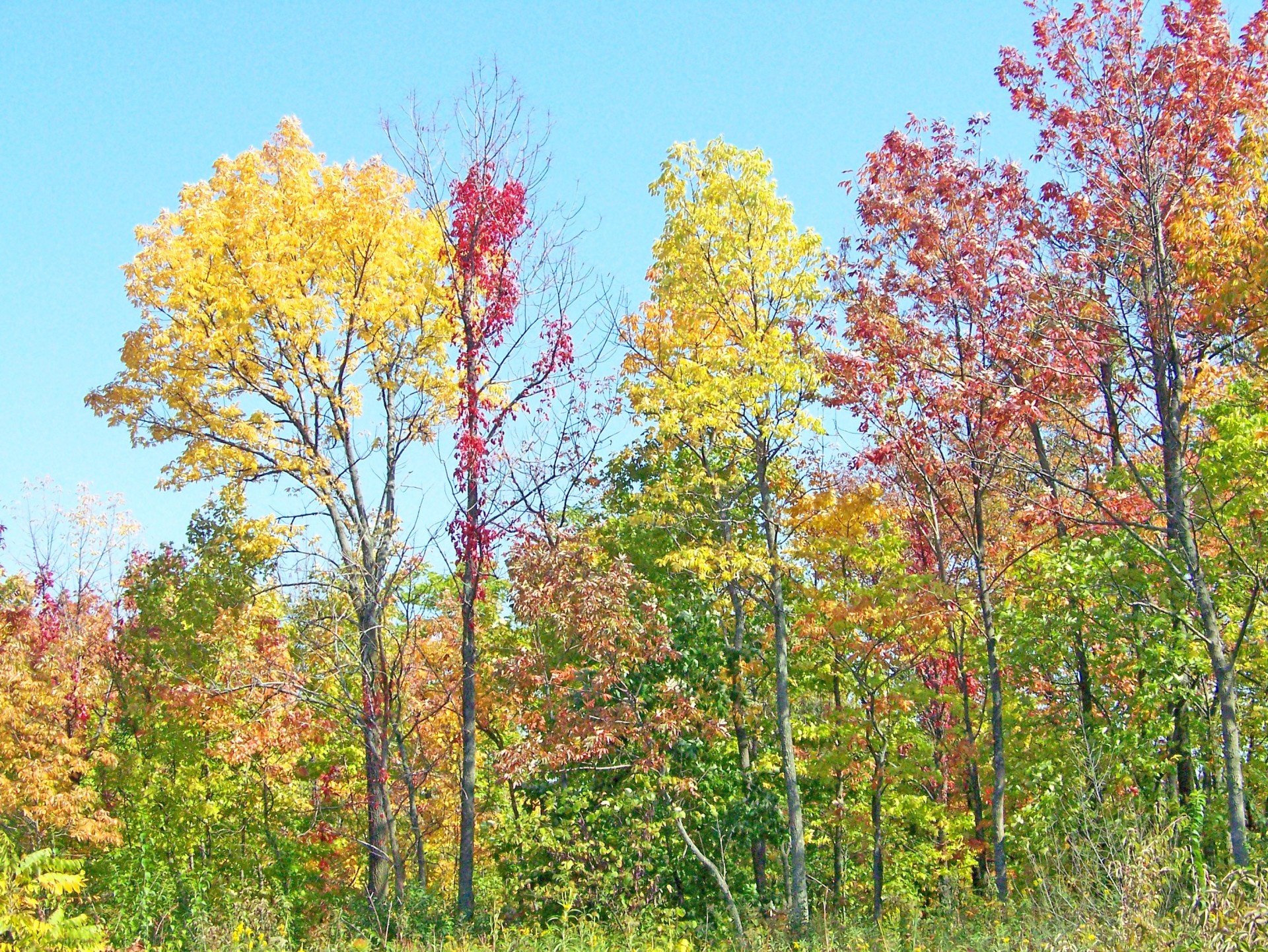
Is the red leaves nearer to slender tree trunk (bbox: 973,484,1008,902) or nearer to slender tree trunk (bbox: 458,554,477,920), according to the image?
slender tree trunk (bbox: 458,554,477,920)

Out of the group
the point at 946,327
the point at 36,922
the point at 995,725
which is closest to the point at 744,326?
the point at 946,327

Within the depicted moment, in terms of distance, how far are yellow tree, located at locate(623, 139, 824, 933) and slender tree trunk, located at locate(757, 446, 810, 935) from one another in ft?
0.07

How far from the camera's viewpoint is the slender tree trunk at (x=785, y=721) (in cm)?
1552

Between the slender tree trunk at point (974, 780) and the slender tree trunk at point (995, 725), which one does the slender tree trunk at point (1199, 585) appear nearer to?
the slender tree trunk at point (995, 725)

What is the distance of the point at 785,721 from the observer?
16.3 meters

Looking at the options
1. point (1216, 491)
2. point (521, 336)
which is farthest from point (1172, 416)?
point (521, 336)

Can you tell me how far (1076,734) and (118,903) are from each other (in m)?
16.3

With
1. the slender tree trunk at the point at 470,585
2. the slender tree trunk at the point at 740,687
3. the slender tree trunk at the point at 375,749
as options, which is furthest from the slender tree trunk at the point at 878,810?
the slender tree trunk at the point at 375,749

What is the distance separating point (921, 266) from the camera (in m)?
15.0

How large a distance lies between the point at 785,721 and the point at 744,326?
21.6ft

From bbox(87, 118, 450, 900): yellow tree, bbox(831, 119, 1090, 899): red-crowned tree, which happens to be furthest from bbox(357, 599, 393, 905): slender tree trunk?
bbox(831, 119, 1090, 899): red-crowned tree

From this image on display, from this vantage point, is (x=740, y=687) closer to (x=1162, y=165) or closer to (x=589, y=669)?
(x=589, y=669)

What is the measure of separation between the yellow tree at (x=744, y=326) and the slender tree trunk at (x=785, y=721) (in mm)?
23

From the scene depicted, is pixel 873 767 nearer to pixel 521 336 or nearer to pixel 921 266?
pixel 921 266
